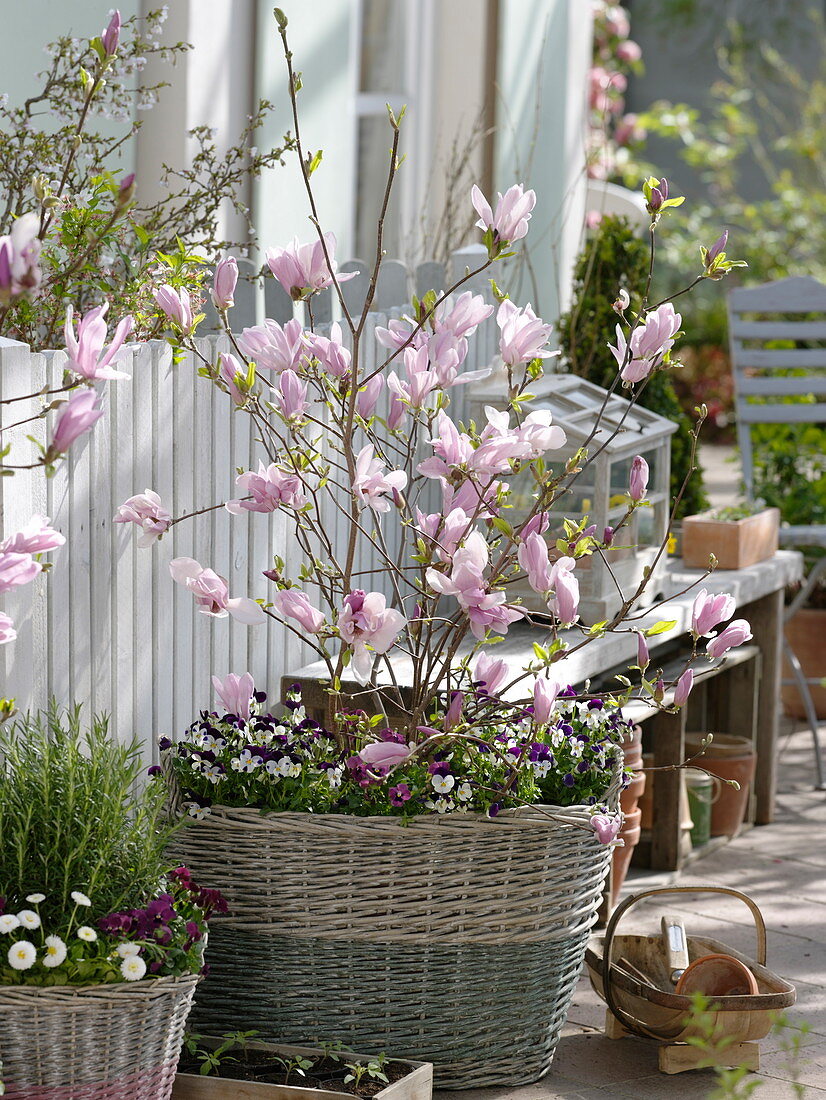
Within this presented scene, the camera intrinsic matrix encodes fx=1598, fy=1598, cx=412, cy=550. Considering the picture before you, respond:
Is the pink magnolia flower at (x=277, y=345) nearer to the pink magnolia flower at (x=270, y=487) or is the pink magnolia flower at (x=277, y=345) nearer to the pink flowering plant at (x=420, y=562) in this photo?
the pink flowering plant at (x=420, y=562)

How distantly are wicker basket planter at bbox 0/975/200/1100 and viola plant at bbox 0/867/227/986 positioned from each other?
0.02 meters

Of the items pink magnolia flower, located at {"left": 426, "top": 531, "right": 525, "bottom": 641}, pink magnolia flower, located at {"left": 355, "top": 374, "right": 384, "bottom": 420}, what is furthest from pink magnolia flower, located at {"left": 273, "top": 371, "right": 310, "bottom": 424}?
pink magnolia flower, located at {"left": 426, "top": 531, "right": 525, "bottom": 641}

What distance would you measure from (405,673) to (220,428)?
2.22 ft

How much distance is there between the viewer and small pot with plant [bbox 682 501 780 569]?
4.59 m

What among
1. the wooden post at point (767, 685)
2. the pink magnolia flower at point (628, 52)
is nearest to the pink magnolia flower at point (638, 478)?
the wooden post at point (767, 685)

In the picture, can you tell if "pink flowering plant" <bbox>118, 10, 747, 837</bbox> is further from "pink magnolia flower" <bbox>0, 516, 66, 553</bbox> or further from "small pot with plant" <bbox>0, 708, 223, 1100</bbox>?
"pink magnolia flower" <bbox>0, 516, 66, 553</bbox>

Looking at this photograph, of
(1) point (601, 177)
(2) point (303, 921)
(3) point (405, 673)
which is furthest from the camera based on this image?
(1) point (601, 177)

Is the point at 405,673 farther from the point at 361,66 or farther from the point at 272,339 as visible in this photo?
the point at 361,66

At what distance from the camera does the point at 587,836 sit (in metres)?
2.90

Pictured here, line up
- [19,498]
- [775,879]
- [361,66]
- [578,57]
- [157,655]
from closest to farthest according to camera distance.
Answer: [19,498] → [157,655] → [775,879] → [361,66] → [578,57]

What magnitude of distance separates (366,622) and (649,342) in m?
0.70

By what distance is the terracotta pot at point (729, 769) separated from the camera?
4.57m

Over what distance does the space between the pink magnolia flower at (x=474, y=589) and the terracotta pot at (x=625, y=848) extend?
1463 mm

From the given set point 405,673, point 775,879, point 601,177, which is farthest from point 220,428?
point 601,177
